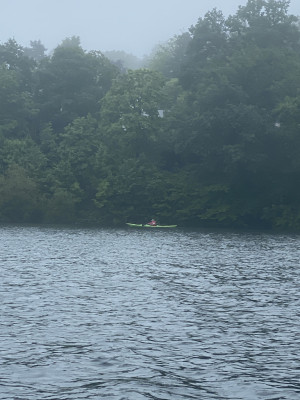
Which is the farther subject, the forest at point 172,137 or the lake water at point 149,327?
the forest at point 172,137

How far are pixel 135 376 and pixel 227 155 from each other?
81806mm

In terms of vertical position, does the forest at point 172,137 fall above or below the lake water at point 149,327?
above

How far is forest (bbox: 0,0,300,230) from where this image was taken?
101375 mm

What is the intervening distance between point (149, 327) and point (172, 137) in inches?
3290

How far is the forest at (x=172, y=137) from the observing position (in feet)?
333

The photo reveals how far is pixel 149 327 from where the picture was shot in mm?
26984

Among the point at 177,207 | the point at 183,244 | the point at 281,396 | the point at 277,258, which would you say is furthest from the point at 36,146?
the point at 281,396

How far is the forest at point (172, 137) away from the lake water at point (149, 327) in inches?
1908

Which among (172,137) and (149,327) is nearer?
(149,327)

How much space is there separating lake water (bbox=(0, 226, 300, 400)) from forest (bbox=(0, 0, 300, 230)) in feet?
159

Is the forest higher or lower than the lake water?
higher

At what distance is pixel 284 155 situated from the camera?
101438mm

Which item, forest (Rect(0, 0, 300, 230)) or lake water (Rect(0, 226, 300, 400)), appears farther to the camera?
forest (Rect(0, 0, 300, 230))

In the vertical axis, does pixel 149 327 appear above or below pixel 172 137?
below
